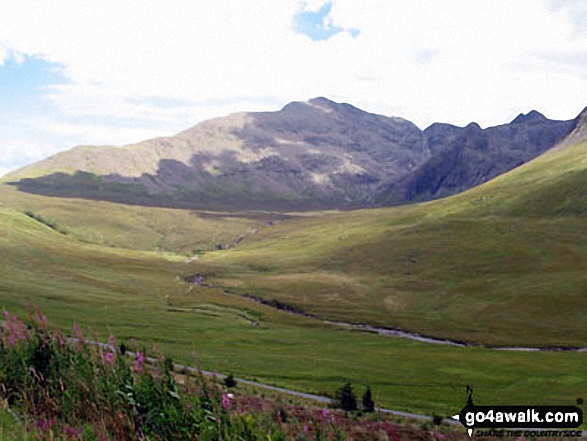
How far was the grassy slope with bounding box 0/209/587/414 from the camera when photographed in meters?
90.5

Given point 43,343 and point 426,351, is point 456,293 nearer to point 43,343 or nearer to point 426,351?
point 426,351

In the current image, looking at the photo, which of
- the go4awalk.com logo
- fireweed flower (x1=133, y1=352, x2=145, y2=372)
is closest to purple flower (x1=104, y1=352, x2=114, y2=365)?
fireweed flower (x1=133, y1=352, x2=145, y2=372)

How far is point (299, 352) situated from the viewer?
11806cm

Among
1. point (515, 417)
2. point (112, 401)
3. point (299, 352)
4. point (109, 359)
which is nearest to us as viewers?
point (112, 401)

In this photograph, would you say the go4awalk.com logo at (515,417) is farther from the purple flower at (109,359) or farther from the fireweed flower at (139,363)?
the purple flower at (109,359)

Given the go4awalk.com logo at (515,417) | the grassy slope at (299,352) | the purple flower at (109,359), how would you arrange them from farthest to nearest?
the grassy slope at (299,352) < the go4awalk.com logo at (515,417) < the purple flower at (109,359)

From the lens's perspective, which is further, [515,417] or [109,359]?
A: [515,417]

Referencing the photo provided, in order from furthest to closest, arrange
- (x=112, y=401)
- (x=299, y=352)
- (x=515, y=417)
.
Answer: (x=299, y=352) < (x=515, y=417) < (x=112, y=401)

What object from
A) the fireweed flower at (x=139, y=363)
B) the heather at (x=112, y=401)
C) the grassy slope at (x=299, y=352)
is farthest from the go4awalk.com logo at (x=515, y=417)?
the grassy slope at (x=299, y=352)

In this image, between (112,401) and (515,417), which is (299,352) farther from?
(112,401)

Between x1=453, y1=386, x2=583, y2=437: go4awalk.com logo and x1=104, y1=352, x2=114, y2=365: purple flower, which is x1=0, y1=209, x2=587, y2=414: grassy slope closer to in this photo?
x1=453, y1=386, x2=583, y2=437: go4awalk.com logo

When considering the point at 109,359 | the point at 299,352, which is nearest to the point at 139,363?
the point at 109,359

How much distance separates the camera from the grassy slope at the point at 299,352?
9050cm

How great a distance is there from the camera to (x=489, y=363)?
114 metres
